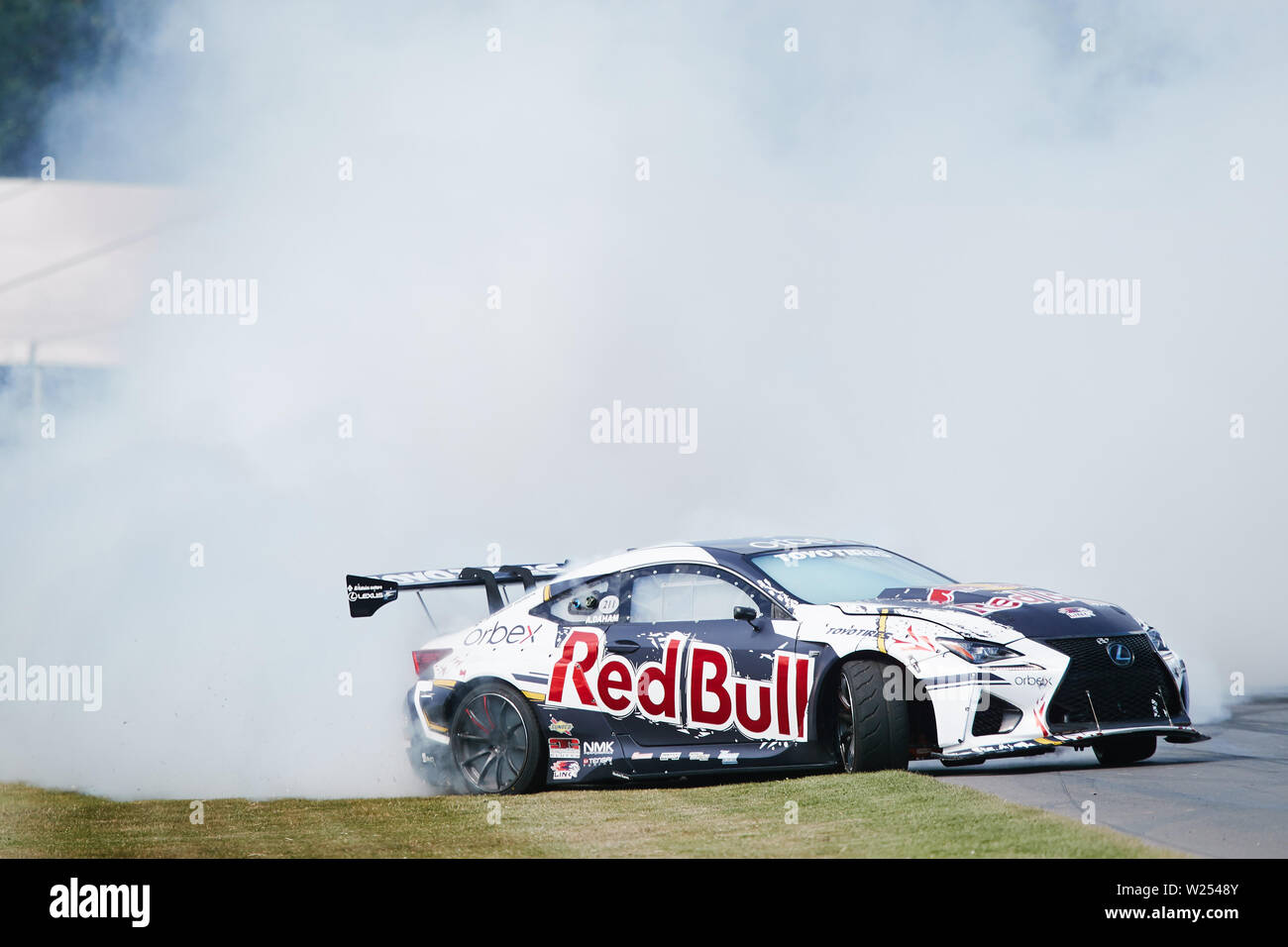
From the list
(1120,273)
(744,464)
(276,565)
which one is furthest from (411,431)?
(1120,273)

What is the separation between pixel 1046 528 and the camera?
1797 cm

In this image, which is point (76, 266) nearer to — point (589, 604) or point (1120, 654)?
point (589, 604)

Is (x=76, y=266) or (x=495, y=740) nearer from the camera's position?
(x=495, y=740)

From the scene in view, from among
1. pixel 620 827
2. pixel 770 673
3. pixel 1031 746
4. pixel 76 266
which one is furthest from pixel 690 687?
pixel 76 266

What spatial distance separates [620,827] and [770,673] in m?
1.47

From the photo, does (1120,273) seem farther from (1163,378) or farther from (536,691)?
(536,691)

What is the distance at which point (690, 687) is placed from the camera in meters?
9.09

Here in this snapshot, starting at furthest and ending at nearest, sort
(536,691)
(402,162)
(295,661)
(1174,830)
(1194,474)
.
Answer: (402,162)
(1194,474)
(295,661)
(536,691)
(1174,830)

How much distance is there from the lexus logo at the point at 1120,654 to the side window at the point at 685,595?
6.67ft

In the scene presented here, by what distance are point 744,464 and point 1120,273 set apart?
514cm

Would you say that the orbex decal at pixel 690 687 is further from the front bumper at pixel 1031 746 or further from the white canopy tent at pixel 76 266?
the white canopy tent at pixel 76 266

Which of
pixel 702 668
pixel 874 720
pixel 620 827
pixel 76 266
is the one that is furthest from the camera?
pixel 76 266

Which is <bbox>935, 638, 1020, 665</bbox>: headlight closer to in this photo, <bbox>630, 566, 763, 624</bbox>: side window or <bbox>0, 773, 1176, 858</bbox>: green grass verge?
<bbox>0, 773, 1176, 858</bbox>: green grass verge

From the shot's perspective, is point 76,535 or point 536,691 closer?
point 536,691
